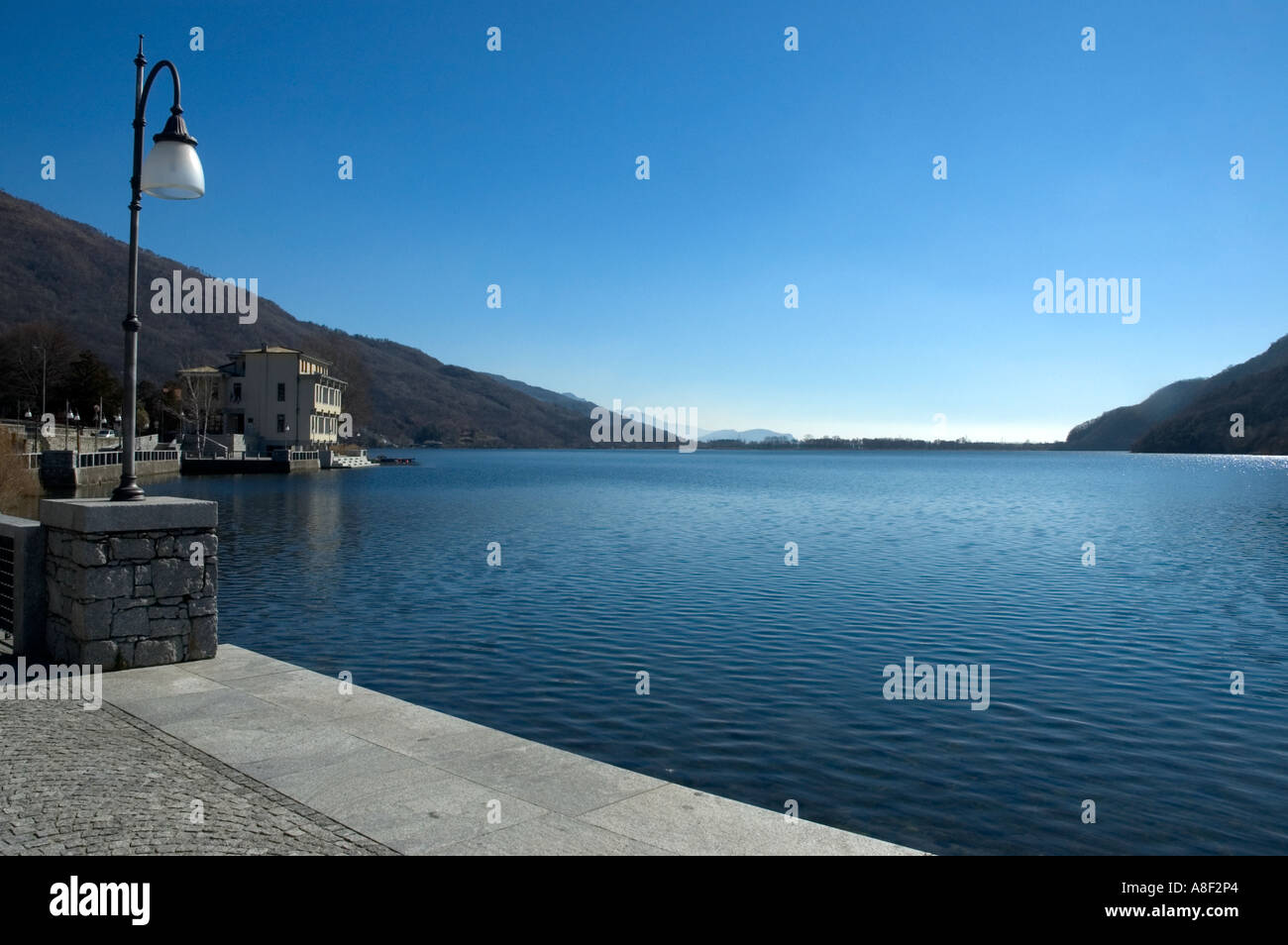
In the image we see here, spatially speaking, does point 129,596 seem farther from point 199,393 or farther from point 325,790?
point 199,393

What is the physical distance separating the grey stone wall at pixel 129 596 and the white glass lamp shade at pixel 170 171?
3.67m

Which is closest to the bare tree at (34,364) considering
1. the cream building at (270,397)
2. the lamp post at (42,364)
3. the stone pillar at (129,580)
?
the lamp post at (42,364)

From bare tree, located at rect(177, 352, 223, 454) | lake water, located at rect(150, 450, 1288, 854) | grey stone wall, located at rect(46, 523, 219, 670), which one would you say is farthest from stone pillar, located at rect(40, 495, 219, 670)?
bare tree, located at rect(177, 352, 223, 454)

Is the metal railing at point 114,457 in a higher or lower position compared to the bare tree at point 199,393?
lower

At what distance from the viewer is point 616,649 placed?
14.5 meters

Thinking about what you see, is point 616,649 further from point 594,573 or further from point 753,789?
point 594,573

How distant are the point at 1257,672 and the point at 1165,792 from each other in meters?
6.46

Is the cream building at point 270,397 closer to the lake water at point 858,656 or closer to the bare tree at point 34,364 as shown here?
the bare tree at point 34,364

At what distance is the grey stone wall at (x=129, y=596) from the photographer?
9117 millimetres

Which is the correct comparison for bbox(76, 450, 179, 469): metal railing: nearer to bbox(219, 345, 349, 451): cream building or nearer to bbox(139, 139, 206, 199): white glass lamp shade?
bbox(219, 345, 349, 451): cream building

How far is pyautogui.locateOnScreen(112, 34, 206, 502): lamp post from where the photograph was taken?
9602 mm

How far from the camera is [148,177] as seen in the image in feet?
31.5

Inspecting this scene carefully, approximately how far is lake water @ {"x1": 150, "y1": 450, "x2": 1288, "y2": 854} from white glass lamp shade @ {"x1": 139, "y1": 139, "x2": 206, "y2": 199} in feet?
21.5

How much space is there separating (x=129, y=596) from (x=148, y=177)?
14.6 ft
